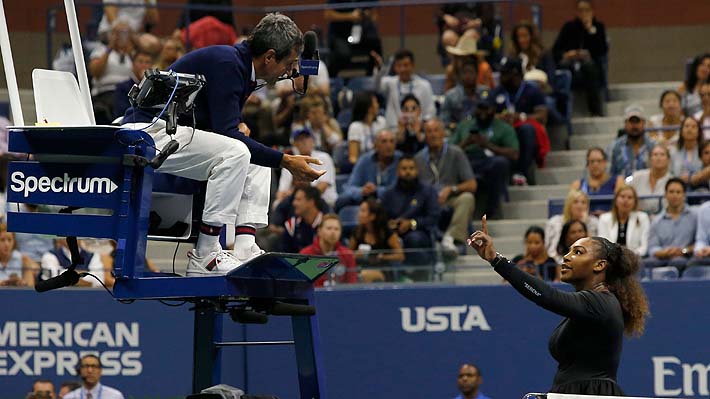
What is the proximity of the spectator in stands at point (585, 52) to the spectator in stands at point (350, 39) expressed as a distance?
1.88 metres

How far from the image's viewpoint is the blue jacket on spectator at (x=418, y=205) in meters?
13.7

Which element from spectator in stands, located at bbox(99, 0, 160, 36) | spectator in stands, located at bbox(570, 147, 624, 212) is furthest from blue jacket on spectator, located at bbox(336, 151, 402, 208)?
spectator in stands, located at bbox(99, 0, 160, 36)

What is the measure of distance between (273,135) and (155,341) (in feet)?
12.4

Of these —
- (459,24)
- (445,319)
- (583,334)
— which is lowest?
(445,319)

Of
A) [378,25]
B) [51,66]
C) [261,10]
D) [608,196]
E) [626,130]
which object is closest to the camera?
[608,196]

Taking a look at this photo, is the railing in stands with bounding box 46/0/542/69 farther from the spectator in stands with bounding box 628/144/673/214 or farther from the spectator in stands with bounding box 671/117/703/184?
the spectator in stands with bounding box 628/144/673/214

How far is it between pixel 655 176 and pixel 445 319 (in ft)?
7.85

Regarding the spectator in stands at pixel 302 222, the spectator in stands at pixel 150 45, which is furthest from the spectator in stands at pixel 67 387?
the spectator in stands at pixel 150 45

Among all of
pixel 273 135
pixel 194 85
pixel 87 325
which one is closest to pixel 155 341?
pixel 87 325

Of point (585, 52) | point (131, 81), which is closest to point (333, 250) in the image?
point (131, 81)

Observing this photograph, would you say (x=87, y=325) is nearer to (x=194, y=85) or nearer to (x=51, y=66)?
(x=51, y=66)

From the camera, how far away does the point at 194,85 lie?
773cm

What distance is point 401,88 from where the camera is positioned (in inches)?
633

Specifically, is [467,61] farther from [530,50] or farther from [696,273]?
[696,273]
